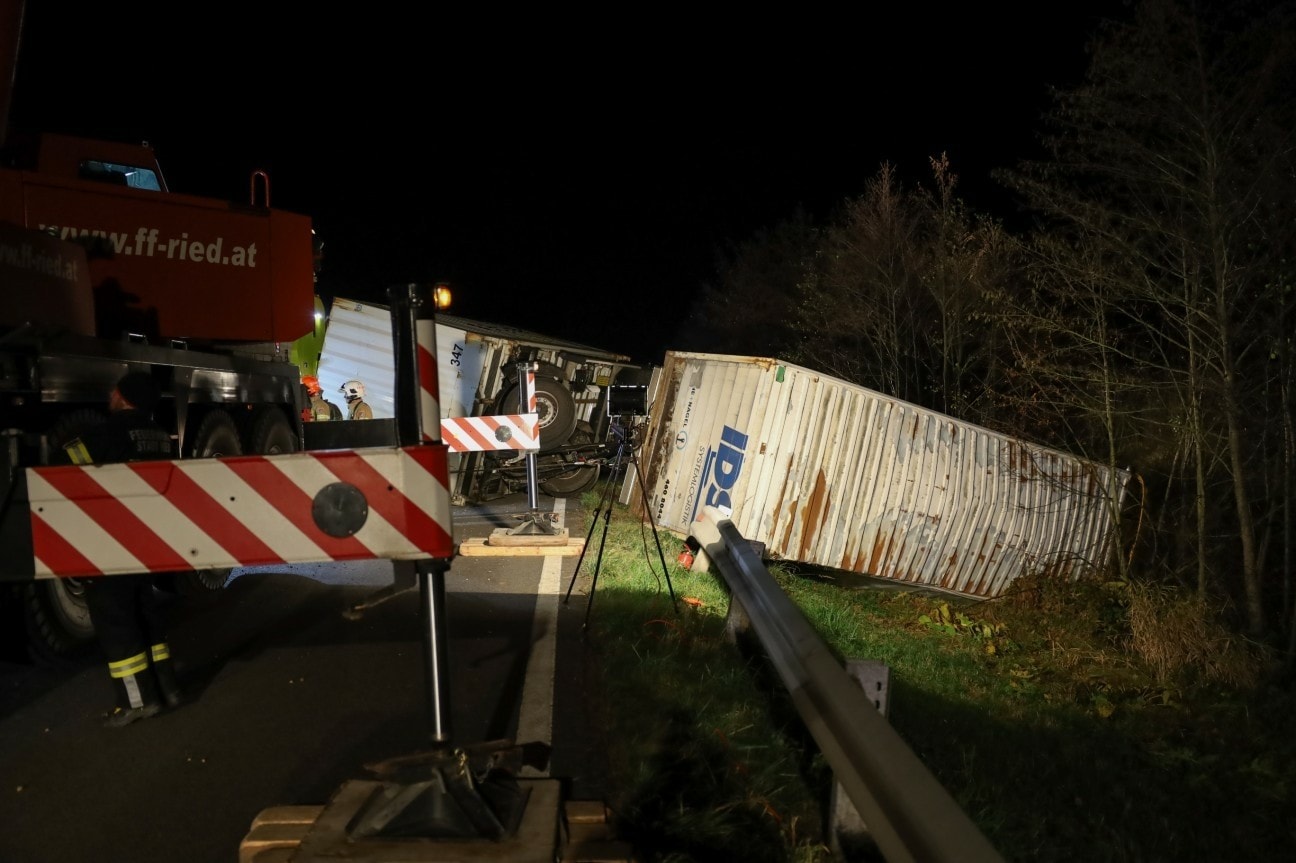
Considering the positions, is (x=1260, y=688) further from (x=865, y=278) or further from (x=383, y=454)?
(x=865, y=278)

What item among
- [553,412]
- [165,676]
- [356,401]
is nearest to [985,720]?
[165,676]

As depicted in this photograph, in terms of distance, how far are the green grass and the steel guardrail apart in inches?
21.4

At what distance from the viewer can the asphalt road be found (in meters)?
3.40

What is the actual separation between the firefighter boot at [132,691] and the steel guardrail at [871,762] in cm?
296

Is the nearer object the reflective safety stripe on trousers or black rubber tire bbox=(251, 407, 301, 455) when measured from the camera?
the reflective safety stripe on trousers

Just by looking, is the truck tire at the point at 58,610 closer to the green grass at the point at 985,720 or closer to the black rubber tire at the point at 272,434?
the black rubber tire at the point at 272,434

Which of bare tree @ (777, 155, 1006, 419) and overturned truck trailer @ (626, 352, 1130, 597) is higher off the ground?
bare tree @ (777, 155, 1006, 419)

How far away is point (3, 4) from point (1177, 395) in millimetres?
10739

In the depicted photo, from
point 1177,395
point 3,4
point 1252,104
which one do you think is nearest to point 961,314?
point 1177,395

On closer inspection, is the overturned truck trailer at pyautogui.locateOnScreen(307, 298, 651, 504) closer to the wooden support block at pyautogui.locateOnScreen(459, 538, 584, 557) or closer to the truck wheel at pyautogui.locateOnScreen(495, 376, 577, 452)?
the truck wheel at pyautogui.locateOnScreen(495, 376, 577, 452)

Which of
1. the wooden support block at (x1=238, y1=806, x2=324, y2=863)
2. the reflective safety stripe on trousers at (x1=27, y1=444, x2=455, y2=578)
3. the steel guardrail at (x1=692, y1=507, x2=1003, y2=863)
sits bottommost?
the wooden support block at (x1=238, y1=806, x2=324, y2=863)

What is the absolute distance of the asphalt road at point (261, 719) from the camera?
3.40m

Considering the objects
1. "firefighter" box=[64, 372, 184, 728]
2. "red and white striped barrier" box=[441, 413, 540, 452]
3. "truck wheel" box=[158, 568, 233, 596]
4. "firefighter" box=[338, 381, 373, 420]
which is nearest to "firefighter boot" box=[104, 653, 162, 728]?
"firefighter" box=[64, 372, 184, 728]

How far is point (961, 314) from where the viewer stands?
1717 centimetres
